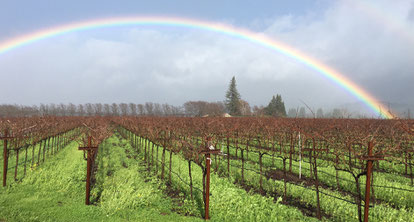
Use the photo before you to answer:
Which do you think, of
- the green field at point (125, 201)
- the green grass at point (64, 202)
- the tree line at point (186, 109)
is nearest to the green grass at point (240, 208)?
the green field at point (125, 201)

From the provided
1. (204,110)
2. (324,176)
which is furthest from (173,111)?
(324,176)

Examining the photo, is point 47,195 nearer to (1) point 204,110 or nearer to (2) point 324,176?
(2) point 324,176

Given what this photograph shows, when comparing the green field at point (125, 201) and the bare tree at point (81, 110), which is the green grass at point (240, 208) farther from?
the bare tree at point (81, 110)

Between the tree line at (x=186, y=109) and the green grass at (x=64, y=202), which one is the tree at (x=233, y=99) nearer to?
the tree line at (x=186, y=109)

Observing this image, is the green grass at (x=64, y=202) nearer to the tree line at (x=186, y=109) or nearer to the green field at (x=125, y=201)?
the green field at (x=125, y=201)

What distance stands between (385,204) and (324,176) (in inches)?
95.3

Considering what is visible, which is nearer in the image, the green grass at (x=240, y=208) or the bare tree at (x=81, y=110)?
the green grass at (x=240, y=208)

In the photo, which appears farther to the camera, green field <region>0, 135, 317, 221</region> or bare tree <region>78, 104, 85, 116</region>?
bare tree <region>78, 104, 85, 116</region>

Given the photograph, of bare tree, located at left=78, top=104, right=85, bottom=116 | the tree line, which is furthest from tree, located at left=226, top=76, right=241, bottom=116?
bare tree, located at left=78, top=104, right=85, bottom=116

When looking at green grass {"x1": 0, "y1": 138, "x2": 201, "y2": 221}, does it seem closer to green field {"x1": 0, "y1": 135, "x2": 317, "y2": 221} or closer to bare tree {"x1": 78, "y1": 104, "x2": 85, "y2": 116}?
green field {"x1": 0, "y1": 135, "x2": 317, "y2": 221}

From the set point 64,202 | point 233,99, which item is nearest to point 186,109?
point 233,99

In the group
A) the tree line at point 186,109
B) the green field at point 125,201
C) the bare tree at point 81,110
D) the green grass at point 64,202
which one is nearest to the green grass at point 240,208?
the green field at point 125,201

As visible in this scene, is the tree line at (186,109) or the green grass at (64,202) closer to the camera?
the green grass at (64,202)

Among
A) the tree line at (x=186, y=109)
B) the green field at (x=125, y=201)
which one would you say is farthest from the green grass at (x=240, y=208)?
the tree line at (x=186, y=109)
